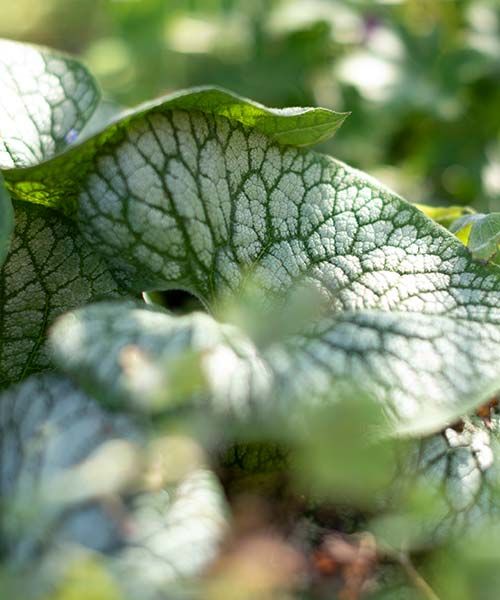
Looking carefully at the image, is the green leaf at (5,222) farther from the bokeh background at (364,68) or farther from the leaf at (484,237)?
the bokeh background at (364,68)

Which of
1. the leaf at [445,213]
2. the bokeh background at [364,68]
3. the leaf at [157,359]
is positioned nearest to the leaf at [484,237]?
the leaf at [445,213]

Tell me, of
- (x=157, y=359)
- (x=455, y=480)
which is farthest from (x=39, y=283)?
(x=455, y=480)

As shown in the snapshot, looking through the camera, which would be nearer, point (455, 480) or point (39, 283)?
point (455, 480)

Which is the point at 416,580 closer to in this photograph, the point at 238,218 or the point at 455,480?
the point at 455,480

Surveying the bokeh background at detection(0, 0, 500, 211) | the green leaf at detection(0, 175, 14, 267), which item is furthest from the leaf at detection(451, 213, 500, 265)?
the bokeh background at detection(0, 0, 500, 211)

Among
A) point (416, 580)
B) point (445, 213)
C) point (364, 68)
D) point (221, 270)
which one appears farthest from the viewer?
point (364, 68)

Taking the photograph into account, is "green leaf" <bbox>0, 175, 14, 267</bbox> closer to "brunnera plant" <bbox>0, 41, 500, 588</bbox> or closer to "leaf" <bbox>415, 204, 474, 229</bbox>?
"brunnera plant" <bbox>0, 41, 500, 588</bbox>
